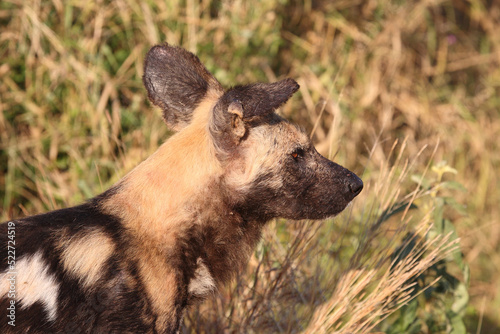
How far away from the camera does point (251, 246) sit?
2.42m

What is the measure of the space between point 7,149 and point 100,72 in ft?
2.91

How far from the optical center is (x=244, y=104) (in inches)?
79.3

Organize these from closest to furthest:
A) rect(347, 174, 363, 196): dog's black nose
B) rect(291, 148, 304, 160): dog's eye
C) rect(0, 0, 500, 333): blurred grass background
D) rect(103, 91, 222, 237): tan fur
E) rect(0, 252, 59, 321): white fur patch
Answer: rect(0, 252, 59, 321): white fur patch
rect(103, 91, 222, 237): tan fur
rect(291, 148, 304, 160): dog's eye
rect(347, 174, 363, 196): dog's black nose
rect(0, 0, 500, 333): blurred grass background

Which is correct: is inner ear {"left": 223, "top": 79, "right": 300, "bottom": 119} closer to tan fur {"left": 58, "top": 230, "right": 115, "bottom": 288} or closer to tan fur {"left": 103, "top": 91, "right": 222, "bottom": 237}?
tan fur {"left": 103, "top": 91, "right": 222, "bottom": 237}

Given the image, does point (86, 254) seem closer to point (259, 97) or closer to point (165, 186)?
point (165, 186)

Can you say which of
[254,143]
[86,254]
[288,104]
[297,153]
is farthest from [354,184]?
[288,104]

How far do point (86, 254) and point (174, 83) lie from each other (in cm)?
84

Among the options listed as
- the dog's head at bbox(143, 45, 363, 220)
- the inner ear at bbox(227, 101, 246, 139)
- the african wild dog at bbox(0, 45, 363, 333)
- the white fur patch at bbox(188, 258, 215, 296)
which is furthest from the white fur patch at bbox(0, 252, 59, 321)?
the inner ear at bbox(227, 101, 246, 139)

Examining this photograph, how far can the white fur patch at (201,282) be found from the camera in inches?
85.0

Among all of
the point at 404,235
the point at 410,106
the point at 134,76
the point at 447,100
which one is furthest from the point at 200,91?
the point at 447,100

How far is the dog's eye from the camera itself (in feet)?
7.69

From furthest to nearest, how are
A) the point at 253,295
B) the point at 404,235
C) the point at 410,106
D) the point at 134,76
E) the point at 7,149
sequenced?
the point at 410,106
the point at 134,76
the point at 7,149
the point at 404,235
the point at 253,295

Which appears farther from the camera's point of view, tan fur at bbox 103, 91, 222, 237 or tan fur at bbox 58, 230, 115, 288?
tan fur at bbox 103, 91, 222, 237

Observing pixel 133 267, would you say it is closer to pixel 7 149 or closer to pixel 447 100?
pixel 7 149
